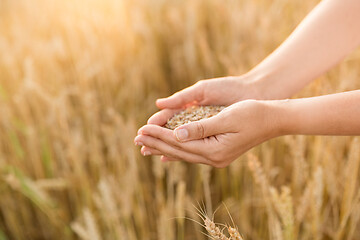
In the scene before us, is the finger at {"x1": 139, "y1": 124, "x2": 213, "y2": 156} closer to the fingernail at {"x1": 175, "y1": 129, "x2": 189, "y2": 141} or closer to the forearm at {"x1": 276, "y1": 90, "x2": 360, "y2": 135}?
the fingernail at {"x1": 175, "y1": 129, "x2": 189, "y2": 141}

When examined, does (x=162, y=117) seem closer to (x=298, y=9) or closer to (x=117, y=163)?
(x=117, y=163)

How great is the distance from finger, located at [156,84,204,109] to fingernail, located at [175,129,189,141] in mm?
196

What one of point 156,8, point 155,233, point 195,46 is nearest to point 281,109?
point 155,233

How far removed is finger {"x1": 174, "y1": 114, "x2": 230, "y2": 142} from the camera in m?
0.72

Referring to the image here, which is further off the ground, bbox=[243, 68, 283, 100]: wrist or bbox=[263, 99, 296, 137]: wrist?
bbox=[243, 68, 283, 100]: wrist

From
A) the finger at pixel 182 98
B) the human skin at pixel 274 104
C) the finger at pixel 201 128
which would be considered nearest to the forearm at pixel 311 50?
the human skin at pixel 274 104

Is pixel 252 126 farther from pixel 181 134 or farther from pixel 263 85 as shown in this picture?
pixel 263 85

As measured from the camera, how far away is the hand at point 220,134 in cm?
72

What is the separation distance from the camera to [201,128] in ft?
2.39

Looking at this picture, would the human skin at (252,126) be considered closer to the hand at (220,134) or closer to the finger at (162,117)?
the hand at (220,134)

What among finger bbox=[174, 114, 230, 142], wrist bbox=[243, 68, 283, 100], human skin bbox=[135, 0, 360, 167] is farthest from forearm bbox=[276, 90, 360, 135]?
wrist bbox=[243, 68, 283, 100]

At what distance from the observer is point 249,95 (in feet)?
3.09

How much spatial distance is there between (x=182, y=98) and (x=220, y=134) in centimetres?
20

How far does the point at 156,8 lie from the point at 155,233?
3.74 feet
